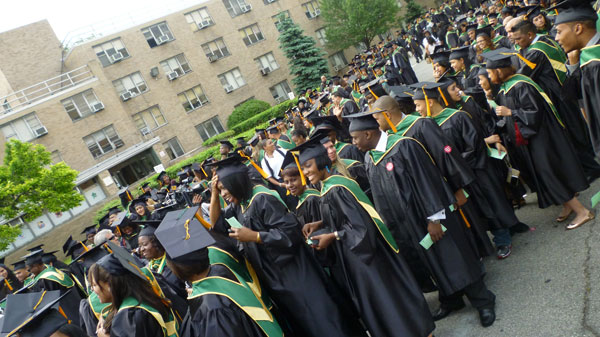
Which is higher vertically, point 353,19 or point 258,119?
point 353,19

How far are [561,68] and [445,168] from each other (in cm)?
267

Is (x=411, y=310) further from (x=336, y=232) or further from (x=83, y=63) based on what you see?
(x=83, y=63)

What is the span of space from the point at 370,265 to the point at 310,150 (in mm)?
1136

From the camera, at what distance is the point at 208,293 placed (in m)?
2.50

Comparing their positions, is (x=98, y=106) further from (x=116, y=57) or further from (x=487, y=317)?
(x=487, y=317)

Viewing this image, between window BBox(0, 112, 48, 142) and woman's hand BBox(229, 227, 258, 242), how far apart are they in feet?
90.1

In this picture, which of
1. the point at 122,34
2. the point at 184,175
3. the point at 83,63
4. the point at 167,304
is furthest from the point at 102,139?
the point at 167,304

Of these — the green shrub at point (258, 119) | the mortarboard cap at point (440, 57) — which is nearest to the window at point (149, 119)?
the green shrub at point (258, 119)

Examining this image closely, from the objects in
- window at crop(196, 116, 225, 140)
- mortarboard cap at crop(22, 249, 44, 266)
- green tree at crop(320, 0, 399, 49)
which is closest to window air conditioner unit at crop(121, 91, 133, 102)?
window at crop(196, 116, 225, 140)

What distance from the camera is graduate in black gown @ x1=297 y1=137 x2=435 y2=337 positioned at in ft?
9.86

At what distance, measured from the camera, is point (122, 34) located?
28.0 metres

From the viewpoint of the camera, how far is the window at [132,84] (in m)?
27.8

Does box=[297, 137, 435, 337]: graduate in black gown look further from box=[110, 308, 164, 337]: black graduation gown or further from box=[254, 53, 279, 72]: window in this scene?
box=[254, 53, 279, 72]: window

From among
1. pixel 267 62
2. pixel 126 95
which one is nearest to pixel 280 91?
pixel 267 62
